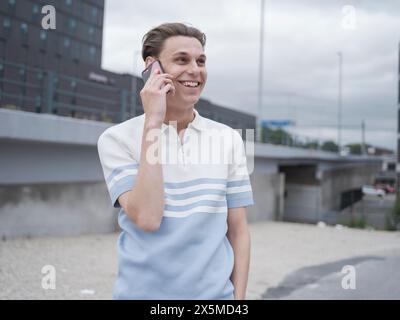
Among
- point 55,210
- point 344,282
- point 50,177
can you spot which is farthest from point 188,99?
point 55,210

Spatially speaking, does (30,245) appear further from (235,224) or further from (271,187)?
(271,187)

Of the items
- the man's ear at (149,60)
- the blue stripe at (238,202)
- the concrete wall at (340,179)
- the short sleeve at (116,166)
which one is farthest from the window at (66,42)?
the blue stripe at (238,202)

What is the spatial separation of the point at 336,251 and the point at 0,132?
356 inches

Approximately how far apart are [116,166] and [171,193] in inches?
8.0

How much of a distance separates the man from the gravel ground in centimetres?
506

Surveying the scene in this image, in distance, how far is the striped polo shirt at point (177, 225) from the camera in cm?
137

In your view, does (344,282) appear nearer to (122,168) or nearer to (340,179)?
(122,168)

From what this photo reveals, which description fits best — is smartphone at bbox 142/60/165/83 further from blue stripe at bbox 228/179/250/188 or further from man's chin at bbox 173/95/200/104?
blue stripe at bbox 228/179/250/188

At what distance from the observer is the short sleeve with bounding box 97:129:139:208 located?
4.55 ft

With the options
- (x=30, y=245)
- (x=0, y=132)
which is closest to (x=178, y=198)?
(x=0, y=132)

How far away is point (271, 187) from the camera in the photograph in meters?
21.5

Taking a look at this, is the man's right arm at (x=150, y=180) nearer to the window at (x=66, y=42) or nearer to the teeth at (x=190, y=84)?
the teeth at (x=190, y=84)

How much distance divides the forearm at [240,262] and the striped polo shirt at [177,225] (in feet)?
0.11

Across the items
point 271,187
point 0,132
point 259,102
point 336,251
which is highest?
point 259,102
